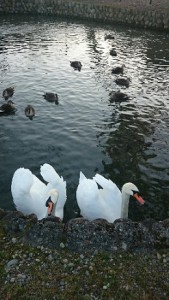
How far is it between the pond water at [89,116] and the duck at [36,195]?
88 cm

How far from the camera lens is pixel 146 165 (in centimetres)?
1627

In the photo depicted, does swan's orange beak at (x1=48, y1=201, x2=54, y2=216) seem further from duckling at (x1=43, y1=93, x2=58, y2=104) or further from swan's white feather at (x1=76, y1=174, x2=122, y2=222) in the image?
duckling at (x1=43, y1=93, x2=58, y2=104)

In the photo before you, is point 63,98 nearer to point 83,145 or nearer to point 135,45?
point 83,145

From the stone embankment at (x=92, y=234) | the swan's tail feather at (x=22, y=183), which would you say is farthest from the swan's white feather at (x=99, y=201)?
the swan's tail feather at (x=22, y=183)

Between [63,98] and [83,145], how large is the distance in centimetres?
652

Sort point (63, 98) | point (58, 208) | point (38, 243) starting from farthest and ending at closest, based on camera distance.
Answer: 1. point (63, 98)
2. point (58, 208)
3. point (38, 243)

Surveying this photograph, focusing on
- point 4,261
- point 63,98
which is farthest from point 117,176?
point 63,98

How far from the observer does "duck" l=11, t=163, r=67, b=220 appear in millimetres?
12383

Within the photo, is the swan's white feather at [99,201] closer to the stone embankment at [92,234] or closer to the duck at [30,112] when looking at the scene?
the stone embankment at [92,234]

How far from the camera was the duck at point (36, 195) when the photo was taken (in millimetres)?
12383

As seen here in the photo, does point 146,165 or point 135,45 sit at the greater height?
point 135,45

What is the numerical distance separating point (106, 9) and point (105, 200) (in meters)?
38.7

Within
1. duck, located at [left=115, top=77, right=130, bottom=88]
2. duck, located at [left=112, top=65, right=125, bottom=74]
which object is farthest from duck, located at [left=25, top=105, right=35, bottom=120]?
duck, located at [left=112, top=65, right=125, bottom=74]

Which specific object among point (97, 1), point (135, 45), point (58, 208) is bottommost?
point (58, 208)
